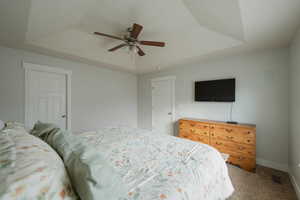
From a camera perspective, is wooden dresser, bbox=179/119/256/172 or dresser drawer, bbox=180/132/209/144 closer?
wooden dresser, bbox=179/119/256/172

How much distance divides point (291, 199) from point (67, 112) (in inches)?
166

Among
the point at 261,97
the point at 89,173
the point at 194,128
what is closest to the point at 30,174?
the point at 89,173

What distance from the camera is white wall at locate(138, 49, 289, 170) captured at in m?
2.28

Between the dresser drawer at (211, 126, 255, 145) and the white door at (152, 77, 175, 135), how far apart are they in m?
1.34

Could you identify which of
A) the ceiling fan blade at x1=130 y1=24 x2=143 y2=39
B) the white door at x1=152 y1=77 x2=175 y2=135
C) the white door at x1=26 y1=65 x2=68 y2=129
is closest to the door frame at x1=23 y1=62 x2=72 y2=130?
the white door at x1=26 y1=65 x2=68 y2=129

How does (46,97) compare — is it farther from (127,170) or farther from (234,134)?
(234,134)

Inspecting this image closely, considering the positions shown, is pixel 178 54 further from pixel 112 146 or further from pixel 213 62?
pixel 112 146

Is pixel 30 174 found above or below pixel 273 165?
above

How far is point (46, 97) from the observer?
274 cm

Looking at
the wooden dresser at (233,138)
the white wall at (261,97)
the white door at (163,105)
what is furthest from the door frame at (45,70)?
the white wall at (261,97)

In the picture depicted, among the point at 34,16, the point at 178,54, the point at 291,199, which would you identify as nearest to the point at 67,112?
the point at 34,16

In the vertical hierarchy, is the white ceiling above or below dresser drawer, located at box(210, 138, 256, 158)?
above

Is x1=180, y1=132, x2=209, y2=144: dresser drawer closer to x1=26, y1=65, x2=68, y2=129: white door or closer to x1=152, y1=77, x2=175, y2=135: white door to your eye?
x1=152, y1=77, x2=175, y2=135: white door

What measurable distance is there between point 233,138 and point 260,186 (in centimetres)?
77
